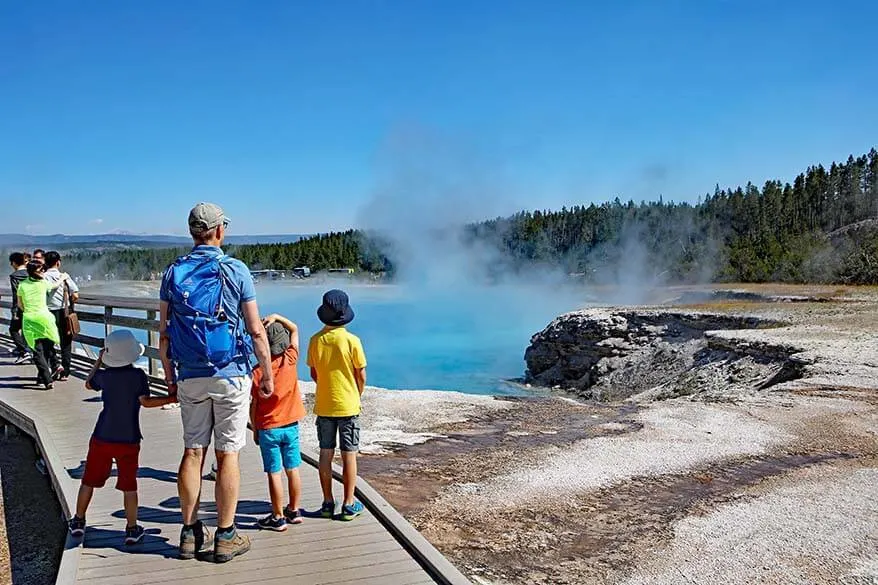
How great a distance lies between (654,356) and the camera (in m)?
21.2

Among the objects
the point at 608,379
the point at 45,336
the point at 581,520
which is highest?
the point at 45,336

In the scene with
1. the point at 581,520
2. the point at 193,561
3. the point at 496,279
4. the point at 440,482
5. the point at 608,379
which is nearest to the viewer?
the point at 193,561

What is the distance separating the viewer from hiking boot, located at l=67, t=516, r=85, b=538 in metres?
4.25

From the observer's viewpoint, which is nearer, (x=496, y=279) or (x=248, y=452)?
(x=248, y=452)

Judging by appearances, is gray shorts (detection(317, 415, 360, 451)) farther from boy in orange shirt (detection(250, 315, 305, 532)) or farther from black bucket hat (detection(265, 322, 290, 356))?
black bucket hat (detection(265, 322, 290, 356))

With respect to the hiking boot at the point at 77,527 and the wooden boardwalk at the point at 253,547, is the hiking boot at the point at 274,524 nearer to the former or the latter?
the wooden boardwalk at the point at 253,547

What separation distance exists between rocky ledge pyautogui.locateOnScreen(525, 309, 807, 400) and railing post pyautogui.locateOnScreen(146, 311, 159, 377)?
852cm

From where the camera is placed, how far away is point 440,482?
6945mm

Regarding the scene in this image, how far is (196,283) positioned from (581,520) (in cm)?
386

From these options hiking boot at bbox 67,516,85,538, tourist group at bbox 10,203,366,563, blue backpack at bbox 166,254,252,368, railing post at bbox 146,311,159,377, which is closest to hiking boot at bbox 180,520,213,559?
tourist group at bbox 10,203,366,563

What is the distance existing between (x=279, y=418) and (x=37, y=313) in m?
5.73

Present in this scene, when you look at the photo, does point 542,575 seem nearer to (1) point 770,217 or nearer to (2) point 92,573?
(2) point 92,573

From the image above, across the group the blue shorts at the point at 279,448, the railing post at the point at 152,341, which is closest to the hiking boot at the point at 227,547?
the blue shorts at the point at 279,448

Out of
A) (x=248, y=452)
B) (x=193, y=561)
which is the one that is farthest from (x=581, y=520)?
(x=193, y=561)
